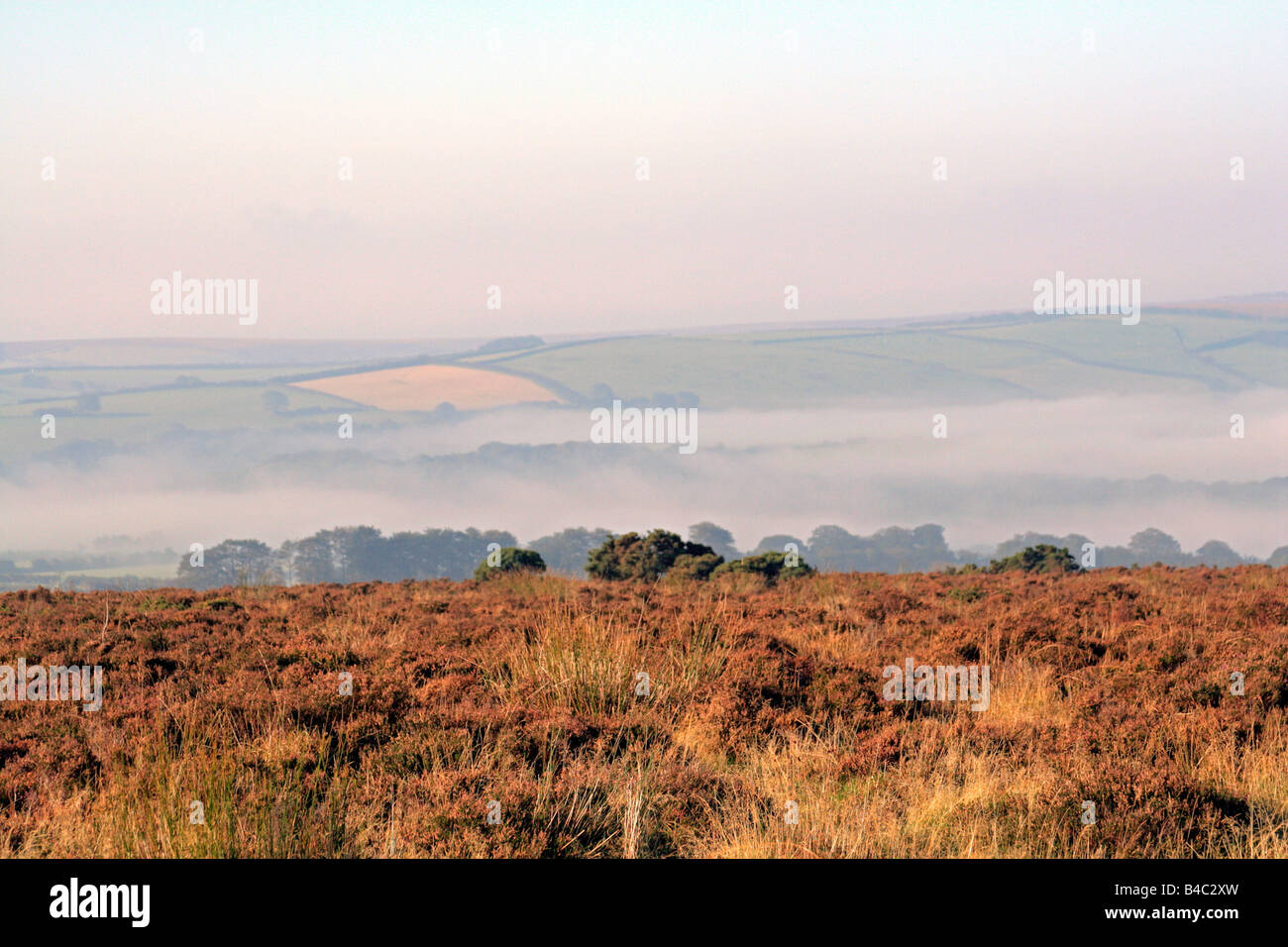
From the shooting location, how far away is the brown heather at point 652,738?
256 inches

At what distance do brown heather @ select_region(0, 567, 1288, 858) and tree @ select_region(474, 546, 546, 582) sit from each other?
952 centimetres

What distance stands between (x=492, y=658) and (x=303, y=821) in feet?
16.1

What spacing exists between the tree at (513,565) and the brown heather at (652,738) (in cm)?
952

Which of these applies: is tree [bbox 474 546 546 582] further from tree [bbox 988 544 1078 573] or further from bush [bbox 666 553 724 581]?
tree [bbox 988 544 1078 573]

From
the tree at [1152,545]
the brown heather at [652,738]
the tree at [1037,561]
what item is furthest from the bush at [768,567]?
the tree at [1152,545]

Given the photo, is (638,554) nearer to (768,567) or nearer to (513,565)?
(513,565)

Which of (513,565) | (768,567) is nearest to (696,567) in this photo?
(768,567)

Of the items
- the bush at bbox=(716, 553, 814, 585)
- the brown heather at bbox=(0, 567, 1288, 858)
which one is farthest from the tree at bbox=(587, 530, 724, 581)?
the brown heather at bbox=(0, 567, 1288, 858)

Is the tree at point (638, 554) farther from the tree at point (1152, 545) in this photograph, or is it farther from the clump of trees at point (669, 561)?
the tree at point (1152, 545)

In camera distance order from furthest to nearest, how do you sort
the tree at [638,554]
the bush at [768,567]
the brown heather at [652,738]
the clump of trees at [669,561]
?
the tree at [638,554] < the clump of trees at [669,561] < the bush at [768,567] < the brown heather at [652,738]

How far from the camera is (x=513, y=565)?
84.1 feet

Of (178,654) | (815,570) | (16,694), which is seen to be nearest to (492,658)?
(178,654)
